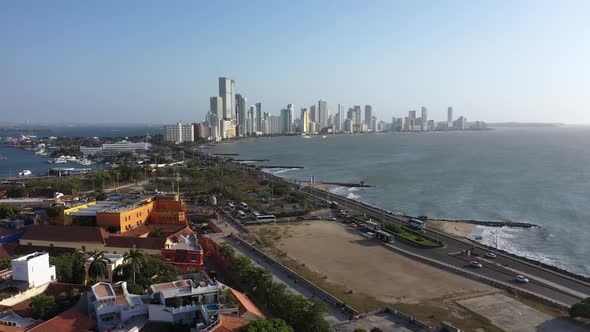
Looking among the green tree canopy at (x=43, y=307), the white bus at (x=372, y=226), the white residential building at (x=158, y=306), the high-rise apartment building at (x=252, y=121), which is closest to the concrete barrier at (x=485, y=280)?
the white bus at (x=372, y=226)

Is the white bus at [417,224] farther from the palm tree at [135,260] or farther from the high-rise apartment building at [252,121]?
the high-rise apartment building at [252,121]

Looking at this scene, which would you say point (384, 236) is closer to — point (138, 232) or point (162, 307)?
point (138, 232)

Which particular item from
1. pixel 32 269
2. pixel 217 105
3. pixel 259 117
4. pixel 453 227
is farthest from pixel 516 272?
pixel 259 117

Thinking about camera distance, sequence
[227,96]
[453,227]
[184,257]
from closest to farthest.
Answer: [184,257]
[453,227]
[227,96]

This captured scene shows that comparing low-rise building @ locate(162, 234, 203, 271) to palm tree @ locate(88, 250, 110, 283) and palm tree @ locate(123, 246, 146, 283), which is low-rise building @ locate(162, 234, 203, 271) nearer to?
palm tree @ locate(123, 246, 146, 283)

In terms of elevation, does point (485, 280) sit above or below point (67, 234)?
below
